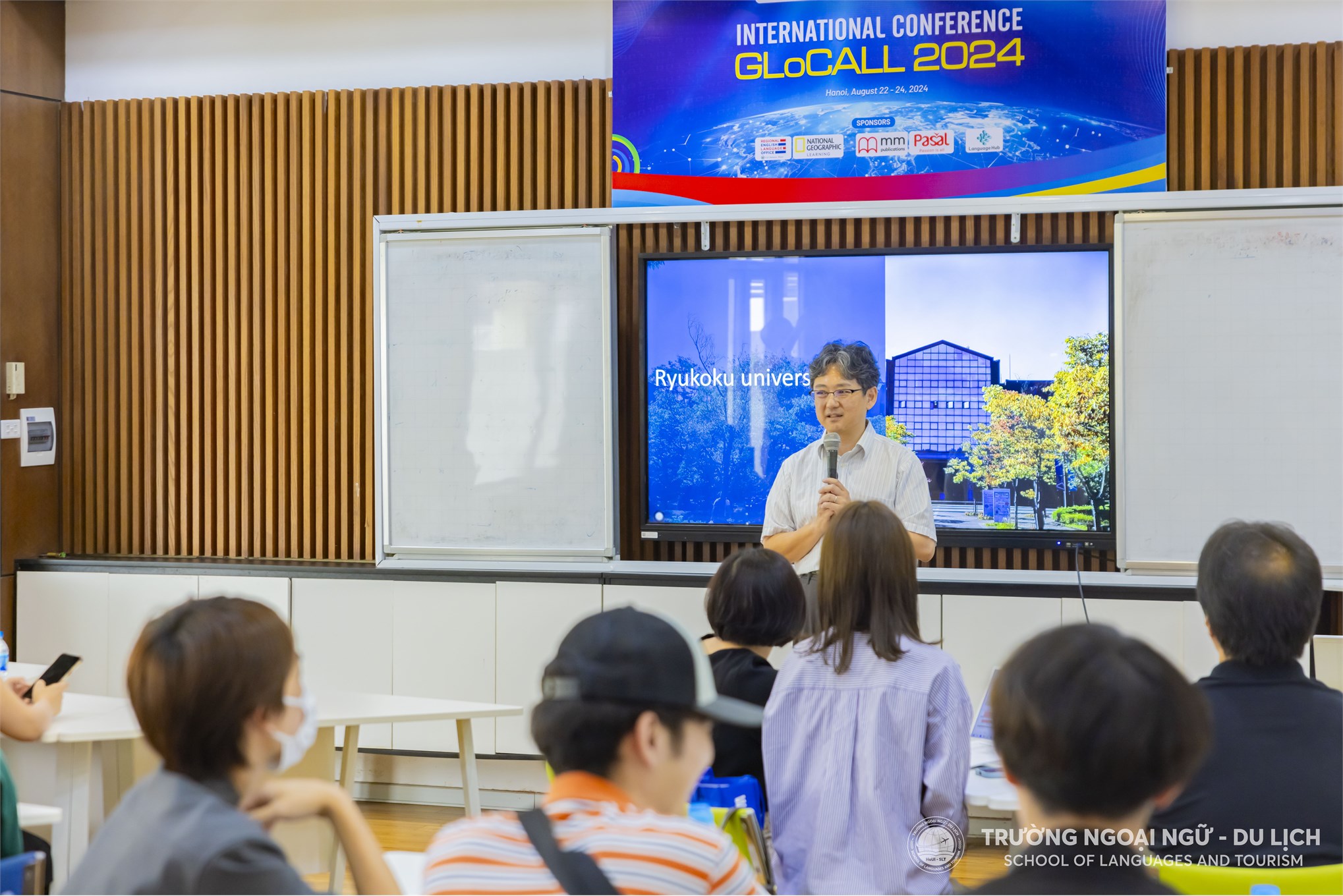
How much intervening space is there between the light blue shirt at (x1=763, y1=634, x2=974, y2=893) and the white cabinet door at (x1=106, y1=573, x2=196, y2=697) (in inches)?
145

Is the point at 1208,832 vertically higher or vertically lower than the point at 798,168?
lower

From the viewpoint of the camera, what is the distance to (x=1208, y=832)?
5.94 ft

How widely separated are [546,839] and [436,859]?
0.16 meters

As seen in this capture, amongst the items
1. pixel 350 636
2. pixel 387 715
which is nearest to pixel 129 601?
pixel 350 636

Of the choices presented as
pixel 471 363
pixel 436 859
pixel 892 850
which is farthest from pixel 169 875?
pixel 471 363

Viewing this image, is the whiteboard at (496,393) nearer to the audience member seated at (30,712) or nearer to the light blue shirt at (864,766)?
the audience member seated at (30,712)

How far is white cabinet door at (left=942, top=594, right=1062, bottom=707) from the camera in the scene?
168 inches

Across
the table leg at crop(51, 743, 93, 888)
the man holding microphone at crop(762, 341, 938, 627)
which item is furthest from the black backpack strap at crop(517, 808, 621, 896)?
the man holding microphone at crop(762, 341, 938, 627)

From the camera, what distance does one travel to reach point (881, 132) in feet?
15.1

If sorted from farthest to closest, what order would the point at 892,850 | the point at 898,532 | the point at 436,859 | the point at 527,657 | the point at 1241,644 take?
the point at 527,657, the point at 898,532, the point at 892,850, the point at 1241,644, the point at 436,859

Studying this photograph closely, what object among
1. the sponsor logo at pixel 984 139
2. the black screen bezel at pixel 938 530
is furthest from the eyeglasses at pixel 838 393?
the sponsor logo at pixel 984 139

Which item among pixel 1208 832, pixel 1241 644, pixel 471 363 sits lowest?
pixel 1208 832

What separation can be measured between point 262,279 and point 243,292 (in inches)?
4.5

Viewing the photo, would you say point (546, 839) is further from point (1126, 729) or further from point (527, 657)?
point (527, 657)
